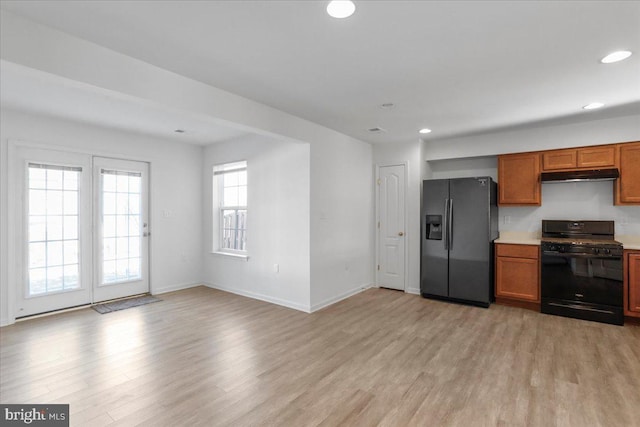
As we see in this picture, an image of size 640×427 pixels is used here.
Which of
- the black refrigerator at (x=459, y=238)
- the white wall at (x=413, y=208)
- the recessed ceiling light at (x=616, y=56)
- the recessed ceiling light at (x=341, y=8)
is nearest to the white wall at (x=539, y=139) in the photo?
the white wall at (x=413, y=208)

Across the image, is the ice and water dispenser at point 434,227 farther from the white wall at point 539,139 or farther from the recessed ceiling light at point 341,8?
the recessed ceiling light at point 341,8

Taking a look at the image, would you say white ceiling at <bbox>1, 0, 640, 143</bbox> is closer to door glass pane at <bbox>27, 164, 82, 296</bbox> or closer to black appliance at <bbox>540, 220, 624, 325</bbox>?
black appliance at <bbox>540, 220, 624, 325</bbox>

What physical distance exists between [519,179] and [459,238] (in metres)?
1.22

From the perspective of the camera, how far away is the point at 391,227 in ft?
17.9

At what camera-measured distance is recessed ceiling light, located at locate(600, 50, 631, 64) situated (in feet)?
7.70

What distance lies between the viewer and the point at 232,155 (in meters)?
5.29

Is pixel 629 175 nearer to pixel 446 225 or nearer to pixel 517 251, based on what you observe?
pixel 517 251

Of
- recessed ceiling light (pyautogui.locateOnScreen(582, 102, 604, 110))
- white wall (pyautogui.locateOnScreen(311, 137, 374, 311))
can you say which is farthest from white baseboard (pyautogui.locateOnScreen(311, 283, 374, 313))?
recessed ceiling light (pyautogui.locateOnScreen(582, 102, 604, 110))

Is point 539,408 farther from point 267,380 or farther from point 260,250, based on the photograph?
point 260,250

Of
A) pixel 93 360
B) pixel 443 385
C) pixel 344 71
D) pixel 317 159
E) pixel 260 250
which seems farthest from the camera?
pixel 260 250

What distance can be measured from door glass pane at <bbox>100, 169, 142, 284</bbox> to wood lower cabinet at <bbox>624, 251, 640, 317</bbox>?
671 cm

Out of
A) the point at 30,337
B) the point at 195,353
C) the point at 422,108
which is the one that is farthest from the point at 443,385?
the point at 30,337

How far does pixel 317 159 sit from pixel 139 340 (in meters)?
3.00

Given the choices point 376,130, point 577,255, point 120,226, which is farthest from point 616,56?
point 120,226
